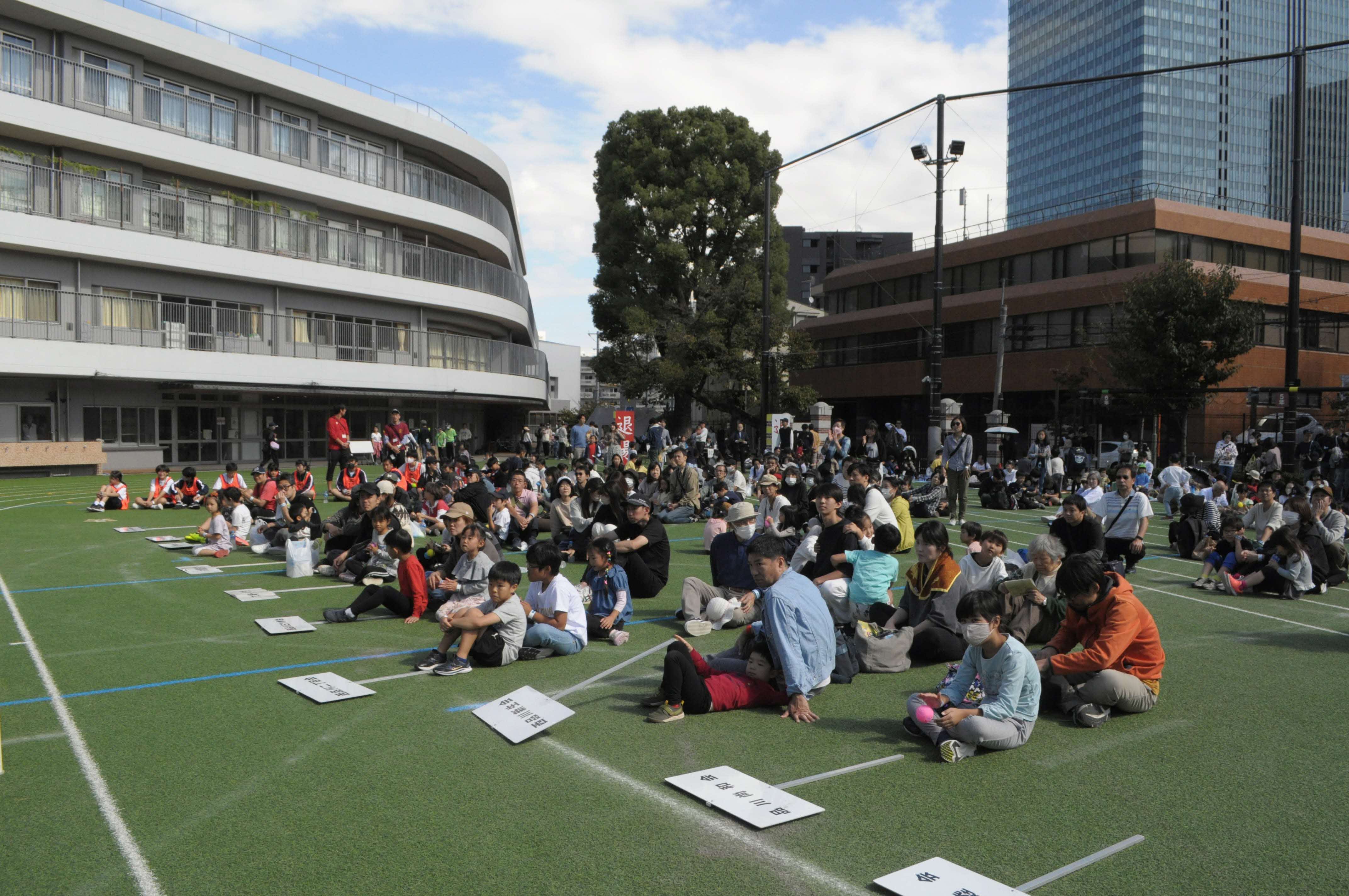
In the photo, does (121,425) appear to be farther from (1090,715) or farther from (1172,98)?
(1172,98)

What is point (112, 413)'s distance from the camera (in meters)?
30.4

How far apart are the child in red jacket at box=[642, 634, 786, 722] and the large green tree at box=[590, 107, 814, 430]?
111ft

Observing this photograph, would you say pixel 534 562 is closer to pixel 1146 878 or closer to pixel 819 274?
pixel 1146 878

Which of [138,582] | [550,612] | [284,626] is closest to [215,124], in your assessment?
[138,582]

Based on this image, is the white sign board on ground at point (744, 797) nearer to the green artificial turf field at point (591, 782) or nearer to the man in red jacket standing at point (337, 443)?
the green artificial turf field at point (591, 782)

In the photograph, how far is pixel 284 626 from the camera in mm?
9219

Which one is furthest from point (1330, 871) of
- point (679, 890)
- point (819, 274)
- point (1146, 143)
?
point (1146, 143)

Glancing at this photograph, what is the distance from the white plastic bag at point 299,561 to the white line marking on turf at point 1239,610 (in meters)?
10.5

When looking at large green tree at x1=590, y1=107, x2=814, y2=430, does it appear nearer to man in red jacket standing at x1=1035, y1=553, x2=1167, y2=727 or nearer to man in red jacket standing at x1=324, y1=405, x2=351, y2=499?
man in red jacket standing at x1=324, y1=405, x2=351, y2=499

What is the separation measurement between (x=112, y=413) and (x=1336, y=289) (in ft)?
176

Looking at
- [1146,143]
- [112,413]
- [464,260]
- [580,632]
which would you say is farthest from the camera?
[1146,143]

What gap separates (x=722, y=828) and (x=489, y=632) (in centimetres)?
368

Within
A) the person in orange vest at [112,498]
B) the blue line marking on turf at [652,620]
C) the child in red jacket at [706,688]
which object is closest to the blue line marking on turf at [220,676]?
the blue line marking on turf at [652,620]

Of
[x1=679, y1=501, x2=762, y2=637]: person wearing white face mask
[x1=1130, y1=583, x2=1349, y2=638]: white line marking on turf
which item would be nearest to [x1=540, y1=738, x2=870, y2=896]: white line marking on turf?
[x1=679, y1=501, x2=762, y2=637]: person wearing white face mask
